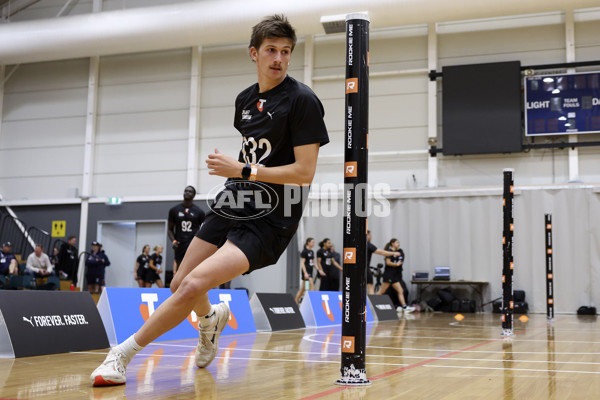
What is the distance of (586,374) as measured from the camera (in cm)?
426

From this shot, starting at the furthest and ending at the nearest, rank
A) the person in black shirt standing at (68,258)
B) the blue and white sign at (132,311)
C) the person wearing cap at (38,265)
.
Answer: the person in black shirt standing at (68,258) < the person wearing cap at (38,265) < the blue and white sign at (132,311)

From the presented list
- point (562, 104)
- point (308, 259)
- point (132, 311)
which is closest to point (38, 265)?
point (308, 259)

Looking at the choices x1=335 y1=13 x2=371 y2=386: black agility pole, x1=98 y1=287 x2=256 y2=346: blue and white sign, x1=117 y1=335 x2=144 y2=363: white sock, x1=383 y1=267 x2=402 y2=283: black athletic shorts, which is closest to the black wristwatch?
x1=335 y1=13 x2=371 y2=386: black agility pole

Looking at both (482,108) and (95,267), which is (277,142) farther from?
(95,267)

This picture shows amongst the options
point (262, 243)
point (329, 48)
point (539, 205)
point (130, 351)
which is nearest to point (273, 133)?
point (262, 243)

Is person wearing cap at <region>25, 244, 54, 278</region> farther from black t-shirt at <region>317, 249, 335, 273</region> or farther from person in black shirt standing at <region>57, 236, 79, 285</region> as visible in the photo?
black t-shirt at <region>317, 249, 335, 273</region>

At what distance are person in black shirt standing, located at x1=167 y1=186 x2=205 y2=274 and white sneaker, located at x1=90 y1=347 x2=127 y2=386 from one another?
635 centimetres

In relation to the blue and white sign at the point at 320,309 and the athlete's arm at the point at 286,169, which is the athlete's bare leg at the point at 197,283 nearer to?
the athlete's arm at the point at 286,169

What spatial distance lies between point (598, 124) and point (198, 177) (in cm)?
1156

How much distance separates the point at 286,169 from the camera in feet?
11.3

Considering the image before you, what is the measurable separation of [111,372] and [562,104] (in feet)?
54.9

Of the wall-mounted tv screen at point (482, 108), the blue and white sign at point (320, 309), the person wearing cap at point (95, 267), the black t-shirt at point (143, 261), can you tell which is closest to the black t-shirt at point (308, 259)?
the blue and white sign at point (320, 309)

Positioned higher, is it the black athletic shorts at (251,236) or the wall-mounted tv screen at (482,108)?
the wall-mounted tv screen at (482,108)

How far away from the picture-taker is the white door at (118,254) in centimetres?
2116
